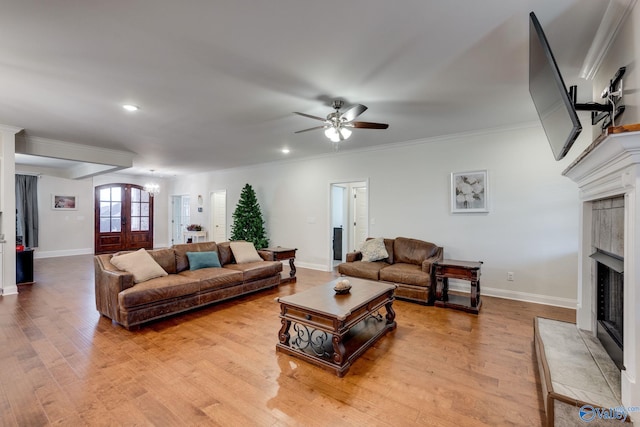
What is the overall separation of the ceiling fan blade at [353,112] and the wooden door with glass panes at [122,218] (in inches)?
365

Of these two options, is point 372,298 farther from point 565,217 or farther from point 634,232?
point 565,217

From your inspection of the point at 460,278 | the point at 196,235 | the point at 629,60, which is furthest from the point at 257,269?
the point at 196,235

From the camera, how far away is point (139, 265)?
11.7 ft

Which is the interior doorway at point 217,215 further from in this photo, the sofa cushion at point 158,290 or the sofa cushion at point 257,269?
the sofa cushion at point 158,290

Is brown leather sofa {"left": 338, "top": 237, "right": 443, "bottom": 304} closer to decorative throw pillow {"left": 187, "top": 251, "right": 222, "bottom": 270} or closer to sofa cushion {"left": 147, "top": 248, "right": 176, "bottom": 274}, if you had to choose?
decorative throw pillow {"left": 187, "top": 251, "right": 222, "bottom": 270}

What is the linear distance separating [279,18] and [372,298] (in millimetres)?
2446

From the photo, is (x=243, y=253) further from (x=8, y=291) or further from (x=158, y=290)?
(x=8, y=291)

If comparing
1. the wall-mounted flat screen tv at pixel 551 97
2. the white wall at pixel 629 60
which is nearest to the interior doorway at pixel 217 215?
the wall-mounted flat screen tv at pixel 551 97

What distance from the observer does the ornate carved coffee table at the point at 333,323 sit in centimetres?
235

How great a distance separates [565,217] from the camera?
155 inches

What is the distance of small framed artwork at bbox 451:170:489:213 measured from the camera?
4508mm

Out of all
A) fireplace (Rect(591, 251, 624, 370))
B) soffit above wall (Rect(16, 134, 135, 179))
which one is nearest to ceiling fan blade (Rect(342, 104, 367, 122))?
fireplace (Rect(591, 251, 624, 370))

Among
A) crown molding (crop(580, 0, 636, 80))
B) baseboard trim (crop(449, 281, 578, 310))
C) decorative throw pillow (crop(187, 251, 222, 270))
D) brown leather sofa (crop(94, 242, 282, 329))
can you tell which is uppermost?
crown molding (crop(580, 0, 636, 80))

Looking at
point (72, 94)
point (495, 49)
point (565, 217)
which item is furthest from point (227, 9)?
point (565, 217)
